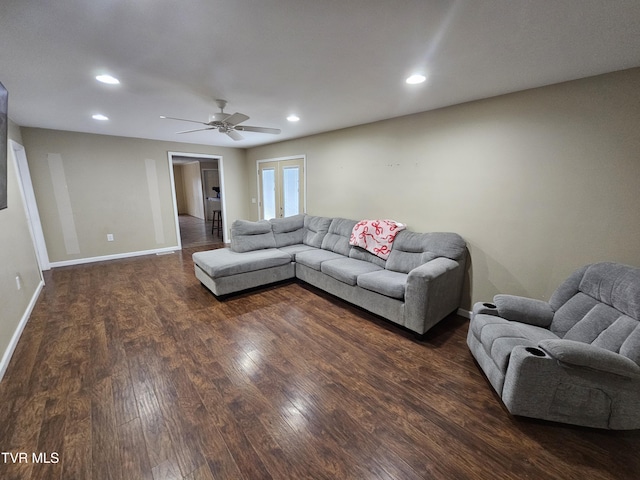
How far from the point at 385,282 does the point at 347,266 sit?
26.7 inches

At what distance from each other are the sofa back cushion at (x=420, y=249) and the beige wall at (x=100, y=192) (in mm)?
4971

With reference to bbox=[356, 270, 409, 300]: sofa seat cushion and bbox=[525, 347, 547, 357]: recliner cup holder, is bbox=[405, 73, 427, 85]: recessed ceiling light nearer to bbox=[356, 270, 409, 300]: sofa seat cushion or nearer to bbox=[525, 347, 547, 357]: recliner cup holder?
bbox=[356, 270, 409, 300]: sofa seat cushion

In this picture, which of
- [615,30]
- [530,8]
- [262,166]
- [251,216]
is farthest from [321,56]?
[251,216]

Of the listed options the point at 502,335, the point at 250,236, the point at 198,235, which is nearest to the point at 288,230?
the point at 250,236

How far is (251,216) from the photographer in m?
7.00

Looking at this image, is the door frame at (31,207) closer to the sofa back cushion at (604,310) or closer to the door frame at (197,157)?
the door frame at (197,157)

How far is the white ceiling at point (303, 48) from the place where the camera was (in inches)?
53.5

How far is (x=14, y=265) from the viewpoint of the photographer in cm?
277

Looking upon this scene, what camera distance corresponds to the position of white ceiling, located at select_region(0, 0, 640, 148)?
1.36m

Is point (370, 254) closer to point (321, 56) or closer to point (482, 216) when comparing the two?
point (482, 216)

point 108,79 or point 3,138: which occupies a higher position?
point 108,79

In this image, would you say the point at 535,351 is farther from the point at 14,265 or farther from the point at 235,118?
the point at 14,265

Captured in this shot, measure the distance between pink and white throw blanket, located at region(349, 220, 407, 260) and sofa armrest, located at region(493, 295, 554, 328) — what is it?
56.9 inches

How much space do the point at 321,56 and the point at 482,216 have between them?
231 cm
